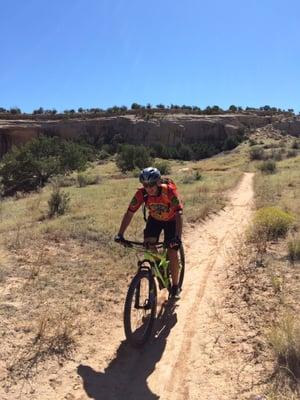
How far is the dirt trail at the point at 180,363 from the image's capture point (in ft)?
15.7

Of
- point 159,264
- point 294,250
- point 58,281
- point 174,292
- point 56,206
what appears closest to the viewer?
point 159,264

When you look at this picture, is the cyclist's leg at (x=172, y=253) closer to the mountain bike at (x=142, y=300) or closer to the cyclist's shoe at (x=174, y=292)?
the cyclist's shoe at (x=174, y=292)

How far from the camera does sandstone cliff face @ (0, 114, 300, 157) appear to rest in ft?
207

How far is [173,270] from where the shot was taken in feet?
22.7

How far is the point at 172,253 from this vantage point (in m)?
6.78

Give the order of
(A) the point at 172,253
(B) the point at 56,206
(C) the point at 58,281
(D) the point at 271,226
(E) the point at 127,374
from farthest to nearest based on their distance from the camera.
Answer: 1. (B) the point at 56,206
2. (D) the point at 271,226
3. (C) the point at 58,281
4. (A) the point at 172,253
5. (E) the point at 127,374

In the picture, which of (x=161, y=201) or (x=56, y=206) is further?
(x=56, y=206)

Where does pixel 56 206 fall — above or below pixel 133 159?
above

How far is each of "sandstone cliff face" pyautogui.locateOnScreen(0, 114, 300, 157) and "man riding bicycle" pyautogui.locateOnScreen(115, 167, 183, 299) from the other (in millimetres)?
56694

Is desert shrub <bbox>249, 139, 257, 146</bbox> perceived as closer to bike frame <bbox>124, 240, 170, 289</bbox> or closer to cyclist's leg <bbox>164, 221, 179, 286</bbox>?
cyclist's leg <bbox>164, 221, 179, 286</bbox>

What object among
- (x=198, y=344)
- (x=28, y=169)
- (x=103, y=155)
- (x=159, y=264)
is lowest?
(x=103, y=155)

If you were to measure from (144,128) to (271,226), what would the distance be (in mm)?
55109

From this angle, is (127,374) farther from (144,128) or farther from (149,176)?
(144,128)

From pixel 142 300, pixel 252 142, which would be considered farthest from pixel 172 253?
pixel 252 142
